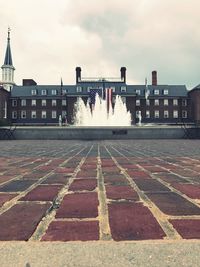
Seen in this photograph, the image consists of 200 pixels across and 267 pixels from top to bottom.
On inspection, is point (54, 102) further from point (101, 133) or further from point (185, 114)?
point (101, 133)

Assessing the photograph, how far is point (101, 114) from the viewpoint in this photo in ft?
148

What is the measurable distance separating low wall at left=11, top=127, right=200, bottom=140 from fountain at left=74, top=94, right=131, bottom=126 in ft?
41.7

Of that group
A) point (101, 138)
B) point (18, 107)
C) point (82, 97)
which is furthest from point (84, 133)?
point (18, 107)

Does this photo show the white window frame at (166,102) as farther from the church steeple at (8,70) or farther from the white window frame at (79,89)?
the church steeple at (8,70)

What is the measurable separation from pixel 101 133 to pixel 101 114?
21512 millimetres

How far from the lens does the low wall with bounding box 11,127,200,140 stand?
23.9 m

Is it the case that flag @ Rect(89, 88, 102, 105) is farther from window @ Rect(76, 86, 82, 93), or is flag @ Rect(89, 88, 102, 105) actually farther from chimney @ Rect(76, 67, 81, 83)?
chimney @ Rect(76, 67, 81, 83)

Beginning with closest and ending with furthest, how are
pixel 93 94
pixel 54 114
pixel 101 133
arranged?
pixel 101 133, pixel 93 94, pixel 54 114

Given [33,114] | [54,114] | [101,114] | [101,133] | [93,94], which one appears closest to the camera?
[101,133]

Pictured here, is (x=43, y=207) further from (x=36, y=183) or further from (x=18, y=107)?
(x=18, y=107)

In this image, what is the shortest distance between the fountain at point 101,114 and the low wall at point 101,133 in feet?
41.7

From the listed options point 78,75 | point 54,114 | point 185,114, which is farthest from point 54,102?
point 185,114

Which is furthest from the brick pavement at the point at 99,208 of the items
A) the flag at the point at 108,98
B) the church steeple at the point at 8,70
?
the church steeple at the point at 8,70

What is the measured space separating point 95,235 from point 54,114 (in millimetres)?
64384
